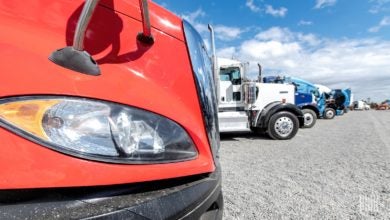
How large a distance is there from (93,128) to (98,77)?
203 millimetres

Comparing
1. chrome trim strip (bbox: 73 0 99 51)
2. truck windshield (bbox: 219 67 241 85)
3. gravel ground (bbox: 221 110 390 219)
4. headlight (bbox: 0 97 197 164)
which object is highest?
truck windshield (bbox: 219 67 241 85)

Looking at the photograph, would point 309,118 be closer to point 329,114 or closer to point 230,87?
point 230,87

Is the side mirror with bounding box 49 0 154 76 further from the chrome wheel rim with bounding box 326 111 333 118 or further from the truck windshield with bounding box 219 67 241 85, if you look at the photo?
the chrome wheel rim with bounding box 326 111 333 118

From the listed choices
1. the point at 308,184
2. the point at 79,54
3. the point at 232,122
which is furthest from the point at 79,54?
the point at 232,122

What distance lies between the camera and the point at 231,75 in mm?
9344

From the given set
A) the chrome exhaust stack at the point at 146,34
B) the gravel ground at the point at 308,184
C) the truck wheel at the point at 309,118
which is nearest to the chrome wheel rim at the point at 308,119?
A: the truck wheel at the point at 309,118

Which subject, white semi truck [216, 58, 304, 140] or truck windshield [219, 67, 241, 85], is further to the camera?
truck windshield [219, 67, 241, 85]

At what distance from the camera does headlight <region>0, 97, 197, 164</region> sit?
2.70ft

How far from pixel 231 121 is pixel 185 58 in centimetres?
747

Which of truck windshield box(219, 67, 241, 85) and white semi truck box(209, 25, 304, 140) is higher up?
truck windshield box(219, 67, 241, 85)

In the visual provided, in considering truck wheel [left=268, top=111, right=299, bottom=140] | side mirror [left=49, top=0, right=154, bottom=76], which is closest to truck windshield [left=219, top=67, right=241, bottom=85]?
truck wheel [left=268, top=111, right=299, bottom=140]

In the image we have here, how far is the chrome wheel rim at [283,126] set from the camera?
885cm

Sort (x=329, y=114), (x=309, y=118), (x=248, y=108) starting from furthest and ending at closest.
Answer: (x=329, y=114), (x=309, y=118), (x=248, y=108)

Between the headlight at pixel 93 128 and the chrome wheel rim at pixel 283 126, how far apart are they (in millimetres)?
8122
